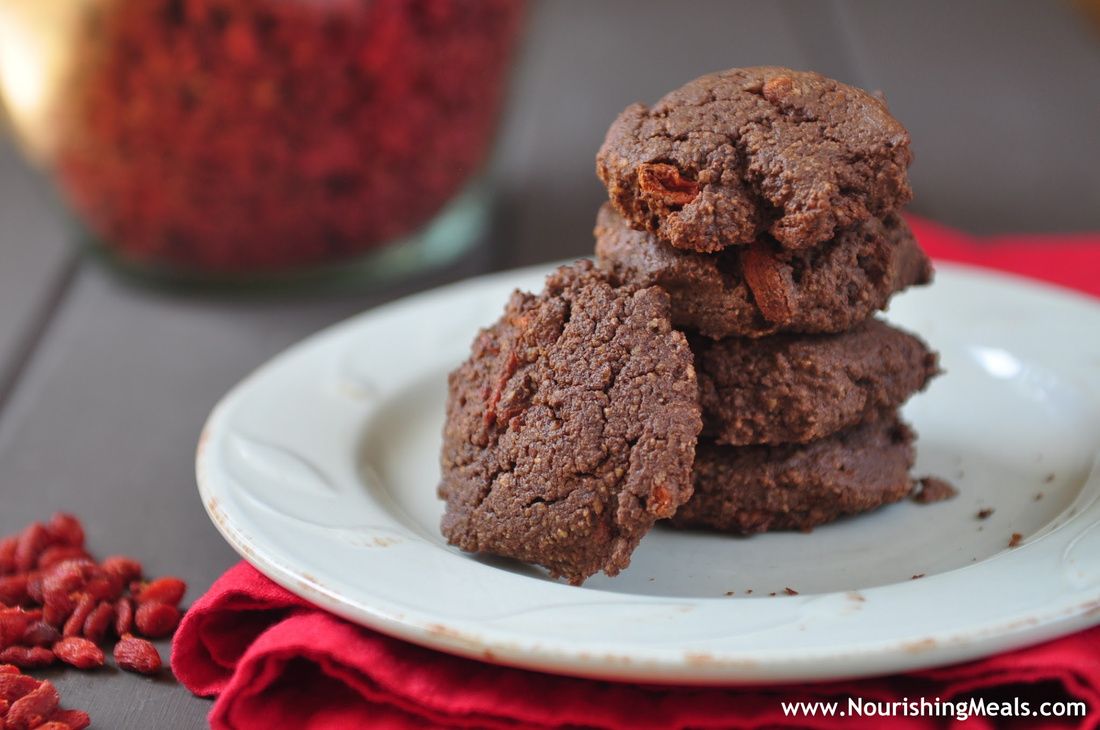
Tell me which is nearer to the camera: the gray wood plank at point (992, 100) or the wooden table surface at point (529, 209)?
the wooden table surface at point (529, 209)

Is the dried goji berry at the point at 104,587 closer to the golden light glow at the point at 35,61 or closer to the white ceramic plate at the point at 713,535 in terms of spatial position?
the white ceramic plate at the point at 713,535

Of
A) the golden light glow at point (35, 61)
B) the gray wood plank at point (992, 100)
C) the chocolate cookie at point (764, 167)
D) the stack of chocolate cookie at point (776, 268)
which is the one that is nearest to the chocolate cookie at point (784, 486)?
the stack of chocolate cookie at point (776, 268)

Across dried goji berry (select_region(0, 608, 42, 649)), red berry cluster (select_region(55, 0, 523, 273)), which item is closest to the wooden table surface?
dried goji berry (select_region(0, 608, 42, 649))

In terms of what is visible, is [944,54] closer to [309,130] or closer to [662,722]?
[309,130]

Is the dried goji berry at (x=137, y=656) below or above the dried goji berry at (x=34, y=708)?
below

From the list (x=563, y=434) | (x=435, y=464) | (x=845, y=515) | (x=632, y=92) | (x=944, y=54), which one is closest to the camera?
(x=563, y=434)

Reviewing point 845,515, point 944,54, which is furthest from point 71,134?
point 944,54
